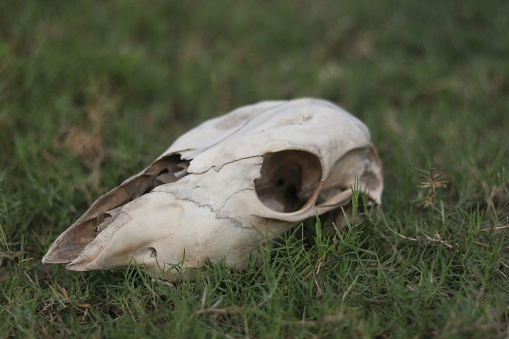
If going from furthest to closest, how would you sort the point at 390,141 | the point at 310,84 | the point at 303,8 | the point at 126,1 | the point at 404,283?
1. the point at 303,8
2. the point at 126,1
3. the point at 310,84
4. the point at 390,141
5. the point at 404,283

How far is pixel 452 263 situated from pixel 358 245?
0.48 meters

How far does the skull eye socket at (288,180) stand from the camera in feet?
8.89

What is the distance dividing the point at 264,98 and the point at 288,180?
4.95ft

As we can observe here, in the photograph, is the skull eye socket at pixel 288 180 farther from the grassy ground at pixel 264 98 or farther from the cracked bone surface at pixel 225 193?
the grassy ground at pixel 264 98

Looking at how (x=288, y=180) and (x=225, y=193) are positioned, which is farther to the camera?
(x=288, y=180)

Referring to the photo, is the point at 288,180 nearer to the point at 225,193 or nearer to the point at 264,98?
the point at 225,193

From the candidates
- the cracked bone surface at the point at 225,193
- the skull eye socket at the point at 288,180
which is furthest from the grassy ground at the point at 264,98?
the skull eye socket at the point at 288,180

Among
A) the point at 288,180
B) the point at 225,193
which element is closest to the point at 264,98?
the point at 288,180

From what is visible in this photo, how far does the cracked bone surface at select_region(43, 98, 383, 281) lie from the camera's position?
7.58ft

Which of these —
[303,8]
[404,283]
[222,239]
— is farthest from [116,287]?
[303,8]

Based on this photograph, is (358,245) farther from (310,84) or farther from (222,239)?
(310,84)

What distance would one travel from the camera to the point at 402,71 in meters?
4.38

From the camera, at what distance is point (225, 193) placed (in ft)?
7.74

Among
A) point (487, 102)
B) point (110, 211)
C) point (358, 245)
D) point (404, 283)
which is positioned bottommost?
point (487, 102)
